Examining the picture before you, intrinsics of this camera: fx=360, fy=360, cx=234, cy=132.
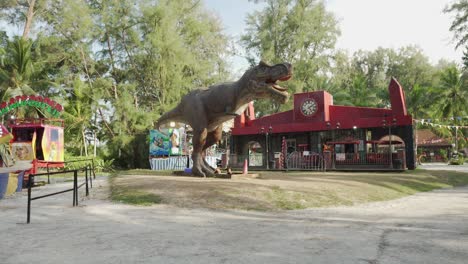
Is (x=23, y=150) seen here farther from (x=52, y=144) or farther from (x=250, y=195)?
(x=250, y=195)

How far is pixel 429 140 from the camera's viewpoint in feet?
141

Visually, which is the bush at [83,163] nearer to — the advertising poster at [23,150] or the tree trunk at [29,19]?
the advertising poster at [23,150]

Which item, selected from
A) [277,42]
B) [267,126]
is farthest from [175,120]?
[277,42]

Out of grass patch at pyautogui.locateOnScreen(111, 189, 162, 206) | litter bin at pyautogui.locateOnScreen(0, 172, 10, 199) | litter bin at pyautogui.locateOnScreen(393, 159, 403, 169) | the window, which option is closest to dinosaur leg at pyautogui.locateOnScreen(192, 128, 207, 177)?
grass patch at pyautogui.locateOnScreen(111, 189, 162, 206)

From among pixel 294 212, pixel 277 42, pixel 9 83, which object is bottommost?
pixel 294 212

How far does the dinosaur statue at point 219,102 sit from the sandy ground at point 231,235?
4193 mm

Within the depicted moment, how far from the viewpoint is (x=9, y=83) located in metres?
26.6

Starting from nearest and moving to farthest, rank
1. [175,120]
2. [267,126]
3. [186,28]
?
[175,120] < [267,126] < [186,28]

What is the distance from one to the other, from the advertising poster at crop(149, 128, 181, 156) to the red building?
4.12 m

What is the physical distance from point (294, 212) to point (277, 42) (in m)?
31.4

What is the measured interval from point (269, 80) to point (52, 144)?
12.1 metres

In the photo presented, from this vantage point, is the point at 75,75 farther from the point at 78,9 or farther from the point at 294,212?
the point at 294,212

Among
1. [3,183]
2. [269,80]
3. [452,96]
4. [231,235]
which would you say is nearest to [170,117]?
[269,80]

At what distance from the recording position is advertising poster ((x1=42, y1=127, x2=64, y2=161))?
16656 mm
